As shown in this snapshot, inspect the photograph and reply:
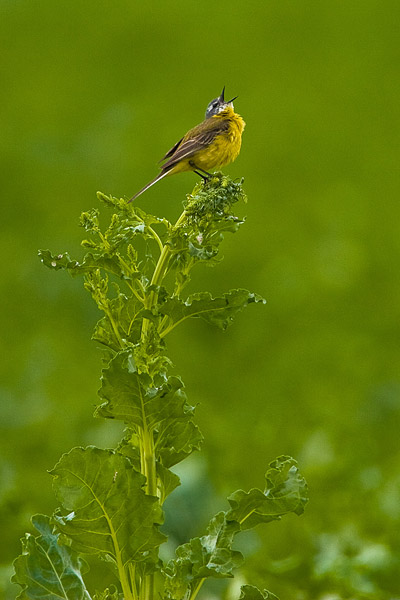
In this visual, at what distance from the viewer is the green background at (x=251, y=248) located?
2.84 m

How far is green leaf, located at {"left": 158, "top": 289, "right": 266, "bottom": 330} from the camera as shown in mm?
1602

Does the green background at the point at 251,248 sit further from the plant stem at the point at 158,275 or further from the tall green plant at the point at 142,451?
the plant stem at the point at 158,275

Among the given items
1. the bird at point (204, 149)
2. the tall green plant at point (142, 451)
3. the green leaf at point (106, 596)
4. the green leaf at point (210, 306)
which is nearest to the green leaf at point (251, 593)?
the tall green plant at point (142, 451)

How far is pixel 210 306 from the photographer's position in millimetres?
1629

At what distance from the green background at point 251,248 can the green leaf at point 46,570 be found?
0.79 meters

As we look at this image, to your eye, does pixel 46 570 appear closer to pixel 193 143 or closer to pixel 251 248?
pixel 193 143

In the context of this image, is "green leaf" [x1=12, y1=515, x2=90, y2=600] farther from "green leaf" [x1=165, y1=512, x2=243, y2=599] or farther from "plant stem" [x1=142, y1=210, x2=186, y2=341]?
"plant stem" [x1=142, y1=210, x2=186, y2=341]

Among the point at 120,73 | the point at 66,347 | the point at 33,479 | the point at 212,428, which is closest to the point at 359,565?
the point at 212,428

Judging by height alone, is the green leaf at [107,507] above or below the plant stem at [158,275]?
below

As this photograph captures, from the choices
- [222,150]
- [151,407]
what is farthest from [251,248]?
[151,407]

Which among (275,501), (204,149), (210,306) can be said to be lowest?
(275,501)

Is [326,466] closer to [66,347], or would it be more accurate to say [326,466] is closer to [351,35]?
[66,347]

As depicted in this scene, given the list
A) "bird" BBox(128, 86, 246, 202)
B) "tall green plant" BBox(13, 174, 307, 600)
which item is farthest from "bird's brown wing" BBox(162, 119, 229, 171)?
"tall green plant" BBox(13, 174, 307, 600)

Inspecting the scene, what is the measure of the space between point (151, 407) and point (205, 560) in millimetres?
293
